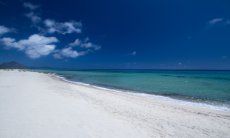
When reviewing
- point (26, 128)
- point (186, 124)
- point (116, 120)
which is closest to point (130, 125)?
point (116, 120)

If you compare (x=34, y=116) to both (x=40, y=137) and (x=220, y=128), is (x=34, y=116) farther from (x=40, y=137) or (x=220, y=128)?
(x=220, y=128)

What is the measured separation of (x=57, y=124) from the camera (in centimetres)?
711

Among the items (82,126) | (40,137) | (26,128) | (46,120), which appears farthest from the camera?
(46,120)

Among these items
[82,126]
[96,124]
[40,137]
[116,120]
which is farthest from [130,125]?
[40,137]

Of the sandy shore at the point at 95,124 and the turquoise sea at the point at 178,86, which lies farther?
the turquoise sea at the point at 178,86

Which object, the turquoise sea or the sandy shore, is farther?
the turquoise sea

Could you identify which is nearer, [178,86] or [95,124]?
[95,124]

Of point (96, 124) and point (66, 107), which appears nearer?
point (96, 124)

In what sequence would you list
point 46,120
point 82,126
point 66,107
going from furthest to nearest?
point 66,107 < point 46,120 < point 82,126

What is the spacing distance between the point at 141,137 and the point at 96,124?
195cm

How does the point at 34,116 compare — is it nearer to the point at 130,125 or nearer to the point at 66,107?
the point at 66,107

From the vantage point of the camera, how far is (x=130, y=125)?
291 inches

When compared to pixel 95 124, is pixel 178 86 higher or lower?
lower

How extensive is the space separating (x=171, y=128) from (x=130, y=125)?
5.22 ft
